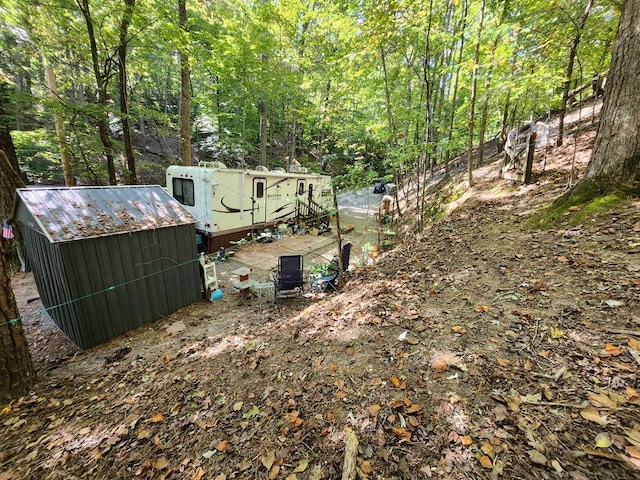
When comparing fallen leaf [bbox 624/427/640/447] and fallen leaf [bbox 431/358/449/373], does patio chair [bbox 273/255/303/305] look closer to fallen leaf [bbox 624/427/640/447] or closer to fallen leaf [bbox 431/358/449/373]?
Result: fallen leaf [bbox 431/358/449/373]

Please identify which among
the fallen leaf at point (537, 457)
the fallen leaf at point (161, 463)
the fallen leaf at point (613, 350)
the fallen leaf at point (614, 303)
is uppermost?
the fallen leaf at point (614, 303)

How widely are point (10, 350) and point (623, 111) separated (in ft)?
27.2

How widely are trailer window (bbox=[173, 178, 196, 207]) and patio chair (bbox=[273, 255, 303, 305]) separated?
4839mm

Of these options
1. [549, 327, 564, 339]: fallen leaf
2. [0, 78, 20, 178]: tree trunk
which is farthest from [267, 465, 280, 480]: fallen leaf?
[0, 78, 20, 178]: tree trunk

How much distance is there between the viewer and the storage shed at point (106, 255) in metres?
4.49

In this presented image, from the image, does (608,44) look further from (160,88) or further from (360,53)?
(160,88)

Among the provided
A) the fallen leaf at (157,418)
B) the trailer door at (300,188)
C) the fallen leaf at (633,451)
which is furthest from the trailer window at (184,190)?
the fallen leaf at (633,451)

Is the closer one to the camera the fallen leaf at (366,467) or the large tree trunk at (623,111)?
the fallen leaf at (366,467)

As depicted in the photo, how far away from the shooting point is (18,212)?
18.0 ft

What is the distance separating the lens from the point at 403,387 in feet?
7.54

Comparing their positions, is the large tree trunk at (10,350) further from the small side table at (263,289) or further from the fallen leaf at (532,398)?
the fallen leaf at (532,398)

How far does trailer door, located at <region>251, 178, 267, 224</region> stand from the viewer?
10.6 meters

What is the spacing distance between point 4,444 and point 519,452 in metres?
4.53

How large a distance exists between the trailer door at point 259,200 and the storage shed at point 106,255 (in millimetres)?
4491
